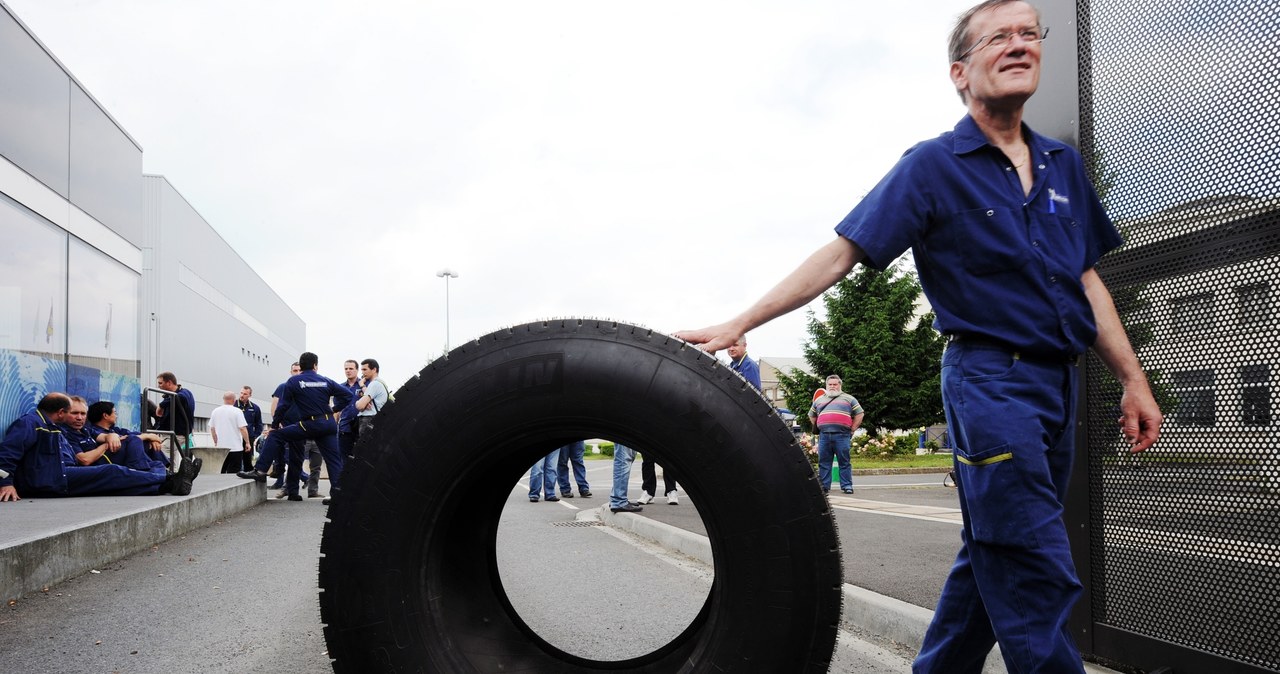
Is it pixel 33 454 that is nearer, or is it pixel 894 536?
pixel 894 536

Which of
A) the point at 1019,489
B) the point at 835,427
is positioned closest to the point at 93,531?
the point at 1019,489

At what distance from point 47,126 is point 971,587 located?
13.7m

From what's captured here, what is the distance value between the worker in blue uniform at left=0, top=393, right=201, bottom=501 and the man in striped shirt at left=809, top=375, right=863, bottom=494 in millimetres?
8137

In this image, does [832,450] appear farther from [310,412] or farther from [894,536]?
[310,412]

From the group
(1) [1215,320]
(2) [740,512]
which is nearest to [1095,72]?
(1) [1215,320]

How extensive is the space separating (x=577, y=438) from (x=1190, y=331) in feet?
6.97

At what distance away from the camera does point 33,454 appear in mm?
8156

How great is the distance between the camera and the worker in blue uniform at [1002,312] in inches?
73.2

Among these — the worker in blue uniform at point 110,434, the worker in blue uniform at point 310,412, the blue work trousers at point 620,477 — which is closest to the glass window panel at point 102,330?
the worker in blue uniform at point 110,434

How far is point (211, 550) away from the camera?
6867mm

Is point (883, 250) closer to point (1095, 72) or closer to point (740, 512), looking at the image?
point (740, 512)

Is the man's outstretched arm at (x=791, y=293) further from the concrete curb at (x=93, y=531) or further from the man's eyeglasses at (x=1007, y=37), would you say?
the concrete curb at (x=93, y=531)

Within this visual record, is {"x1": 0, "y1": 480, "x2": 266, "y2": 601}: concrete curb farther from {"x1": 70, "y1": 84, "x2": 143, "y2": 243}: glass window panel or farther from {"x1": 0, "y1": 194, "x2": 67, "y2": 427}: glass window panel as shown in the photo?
{"x1": 70, "y1": 84, "x2": 143, "y2": 243}: glass window panel

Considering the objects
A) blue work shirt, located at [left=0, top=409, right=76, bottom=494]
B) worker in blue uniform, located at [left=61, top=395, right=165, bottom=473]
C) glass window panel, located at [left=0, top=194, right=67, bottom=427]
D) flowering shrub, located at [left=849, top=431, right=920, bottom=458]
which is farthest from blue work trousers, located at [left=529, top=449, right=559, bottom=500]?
flowering shrub, located at [left=849, top=431, right=920, bottom=458]
